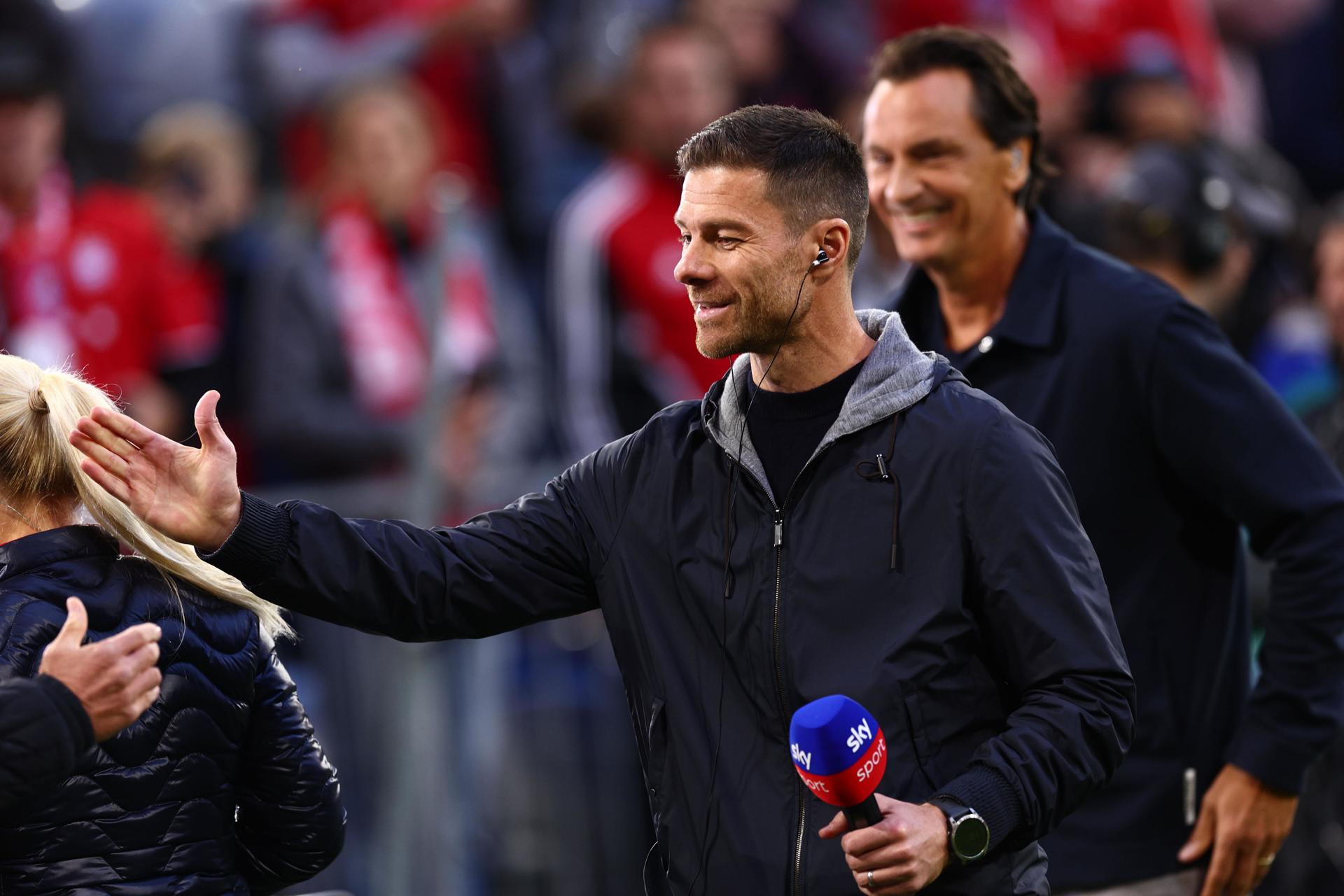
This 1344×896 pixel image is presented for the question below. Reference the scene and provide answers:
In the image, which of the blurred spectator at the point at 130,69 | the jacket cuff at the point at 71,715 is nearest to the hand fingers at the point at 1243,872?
the jacket cuff at the point at 71,715

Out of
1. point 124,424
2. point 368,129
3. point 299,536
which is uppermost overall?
point 368,129

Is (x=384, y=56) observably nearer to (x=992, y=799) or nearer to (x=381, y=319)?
(x=381, y=319)

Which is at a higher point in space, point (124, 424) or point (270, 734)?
point (124, 424)

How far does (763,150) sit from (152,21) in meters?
4.68

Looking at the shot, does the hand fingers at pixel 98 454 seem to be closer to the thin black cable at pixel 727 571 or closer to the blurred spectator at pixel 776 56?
the thin black cable at pixel 727 571

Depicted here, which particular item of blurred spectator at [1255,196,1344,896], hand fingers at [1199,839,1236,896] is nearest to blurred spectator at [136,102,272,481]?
blurred spectator at [1255,196,1344,896]

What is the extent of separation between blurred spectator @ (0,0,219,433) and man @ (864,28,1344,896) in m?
3.69

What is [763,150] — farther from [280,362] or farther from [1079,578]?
[280,362]

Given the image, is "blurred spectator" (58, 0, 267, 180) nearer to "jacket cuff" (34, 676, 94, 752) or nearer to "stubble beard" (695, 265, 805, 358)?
"stubble beard" (695, 265, 805, 358)

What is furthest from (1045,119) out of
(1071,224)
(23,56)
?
(23,56)

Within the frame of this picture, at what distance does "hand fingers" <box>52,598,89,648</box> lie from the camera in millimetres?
2795

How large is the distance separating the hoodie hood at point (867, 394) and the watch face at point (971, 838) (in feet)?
2.24

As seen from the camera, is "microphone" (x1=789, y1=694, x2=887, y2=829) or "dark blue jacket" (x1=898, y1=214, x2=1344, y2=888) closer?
"microphone" (x1=789, y1=694, x2=887, y2=829)

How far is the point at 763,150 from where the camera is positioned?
10.4 feet
